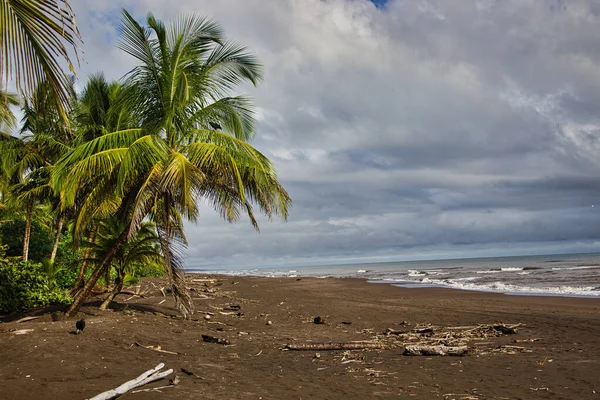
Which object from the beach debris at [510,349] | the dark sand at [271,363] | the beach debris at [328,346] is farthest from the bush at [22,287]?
→ the beach debris at [510,349]

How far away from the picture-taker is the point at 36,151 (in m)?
20.0

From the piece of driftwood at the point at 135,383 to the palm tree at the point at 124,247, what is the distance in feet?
17.7

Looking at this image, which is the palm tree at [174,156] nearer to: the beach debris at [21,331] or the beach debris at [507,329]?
the beach debris at [21,331]

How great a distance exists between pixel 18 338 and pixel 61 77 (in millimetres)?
5548

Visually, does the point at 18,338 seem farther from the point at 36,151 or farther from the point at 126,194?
the point at 36,151

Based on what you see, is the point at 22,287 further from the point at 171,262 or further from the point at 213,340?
the point at 213,340

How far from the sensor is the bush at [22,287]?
488 inches

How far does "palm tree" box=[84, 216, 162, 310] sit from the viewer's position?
11336mm

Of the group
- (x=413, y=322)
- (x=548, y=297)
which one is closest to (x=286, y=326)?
(x=413, y=322)

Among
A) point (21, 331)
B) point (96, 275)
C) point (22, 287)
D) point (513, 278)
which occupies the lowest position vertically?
point (513, 278)

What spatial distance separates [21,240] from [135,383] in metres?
18.1

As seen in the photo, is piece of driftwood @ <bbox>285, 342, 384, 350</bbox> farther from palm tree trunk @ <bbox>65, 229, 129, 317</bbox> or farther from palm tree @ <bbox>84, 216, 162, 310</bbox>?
palm tree @ <bbox>84, 216, 162, 310</bbox>

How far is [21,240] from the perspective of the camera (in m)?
20.8

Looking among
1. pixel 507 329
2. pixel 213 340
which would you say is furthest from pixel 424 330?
pixel 213 340
